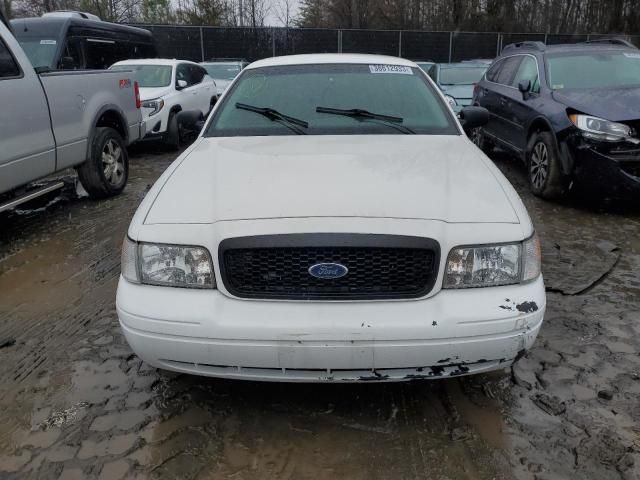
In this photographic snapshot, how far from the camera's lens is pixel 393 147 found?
3.10m

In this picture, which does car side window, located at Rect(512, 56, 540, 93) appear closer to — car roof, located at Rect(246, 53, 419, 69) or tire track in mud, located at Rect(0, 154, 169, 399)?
car roof, located at Rect(246, 53, 419, 69)

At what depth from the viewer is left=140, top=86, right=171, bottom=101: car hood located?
907 centimetres

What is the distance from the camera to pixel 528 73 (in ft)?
22.2

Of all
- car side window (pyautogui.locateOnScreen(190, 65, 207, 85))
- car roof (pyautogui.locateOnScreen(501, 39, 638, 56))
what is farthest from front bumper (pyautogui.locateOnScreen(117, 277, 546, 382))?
car side window (pyautogui.locateOnScreen(190, 65, 207, 85))

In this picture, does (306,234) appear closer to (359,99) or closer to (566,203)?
(359,99)

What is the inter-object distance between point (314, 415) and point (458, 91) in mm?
9624

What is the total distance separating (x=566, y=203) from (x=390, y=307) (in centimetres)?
453

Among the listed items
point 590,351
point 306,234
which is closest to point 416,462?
point 306,234

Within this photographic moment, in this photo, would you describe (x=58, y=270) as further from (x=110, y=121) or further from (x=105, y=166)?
(x=110, y=121)

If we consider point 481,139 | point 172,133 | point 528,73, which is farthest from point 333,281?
point 172,133

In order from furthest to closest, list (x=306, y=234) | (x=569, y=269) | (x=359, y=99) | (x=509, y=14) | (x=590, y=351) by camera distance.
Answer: (x=509, y=14), (x=569, y=269), (x=359, y=99), (x=590, y=351), (x=306, y=234)

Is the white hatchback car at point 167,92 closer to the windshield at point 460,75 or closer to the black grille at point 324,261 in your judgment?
the windshield at point 460,75

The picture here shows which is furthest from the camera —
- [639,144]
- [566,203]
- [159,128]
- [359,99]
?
[159,128]

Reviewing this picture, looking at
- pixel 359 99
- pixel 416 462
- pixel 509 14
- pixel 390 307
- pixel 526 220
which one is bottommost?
pixel 416 462
